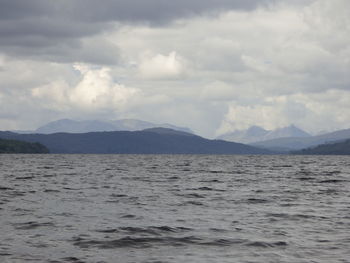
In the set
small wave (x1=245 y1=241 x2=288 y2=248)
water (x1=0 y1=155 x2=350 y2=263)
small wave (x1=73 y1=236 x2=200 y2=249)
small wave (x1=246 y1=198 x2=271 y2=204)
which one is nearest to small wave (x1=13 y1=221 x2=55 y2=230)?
water (x1=0 y1=155 x2=350 y2=263)

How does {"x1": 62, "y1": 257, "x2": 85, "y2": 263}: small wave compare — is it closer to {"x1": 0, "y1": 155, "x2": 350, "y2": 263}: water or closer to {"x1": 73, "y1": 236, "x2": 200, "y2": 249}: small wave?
→ {"x1": 0, "y1": 155, "x2": 350, "y2": 263}: water

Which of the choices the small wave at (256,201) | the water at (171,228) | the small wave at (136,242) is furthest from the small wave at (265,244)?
the small wave at (256,201)

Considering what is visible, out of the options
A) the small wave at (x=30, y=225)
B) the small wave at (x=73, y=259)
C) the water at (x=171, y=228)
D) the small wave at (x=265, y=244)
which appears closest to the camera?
the small wave at (x=73, y=259)

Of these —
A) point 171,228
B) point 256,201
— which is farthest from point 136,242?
point 256,201

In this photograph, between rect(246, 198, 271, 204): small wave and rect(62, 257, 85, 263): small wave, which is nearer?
rect(62, 257, 85, 263): small wave

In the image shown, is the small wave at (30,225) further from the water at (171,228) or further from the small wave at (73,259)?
the small wave at (73,259)

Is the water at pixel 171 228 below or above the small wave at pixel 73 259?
above

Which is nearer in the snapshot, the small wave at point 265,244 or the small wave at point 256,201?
the small wave at point 265,244

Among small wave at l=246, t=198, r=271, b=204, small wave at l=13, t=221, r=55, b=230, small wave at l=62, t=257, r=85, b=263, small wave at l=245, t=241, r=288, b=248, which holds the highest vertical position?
Answer: small wave at l=246, t=198, r=271, b=204

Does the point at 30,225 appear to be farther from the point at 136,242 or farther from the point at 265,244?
the point at 265,244

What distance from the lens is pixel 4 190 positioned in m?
54.5

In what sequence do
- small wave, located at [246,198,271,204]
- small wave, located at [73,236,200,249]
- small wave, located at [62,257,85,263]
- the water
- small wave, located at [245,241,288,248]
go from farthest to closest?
small wave, located at [246,198,271,204] < small wave, located at [245,241,288,248] < small wave, located at [73,236,200,249] < the water < small wave, located at [62,257,85,263]

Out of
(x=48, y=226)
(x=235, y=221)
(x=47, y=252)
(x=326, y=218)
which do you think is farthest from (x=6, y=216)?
(x=326, y=218)

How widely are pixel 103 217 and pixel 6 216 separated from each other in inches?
263
